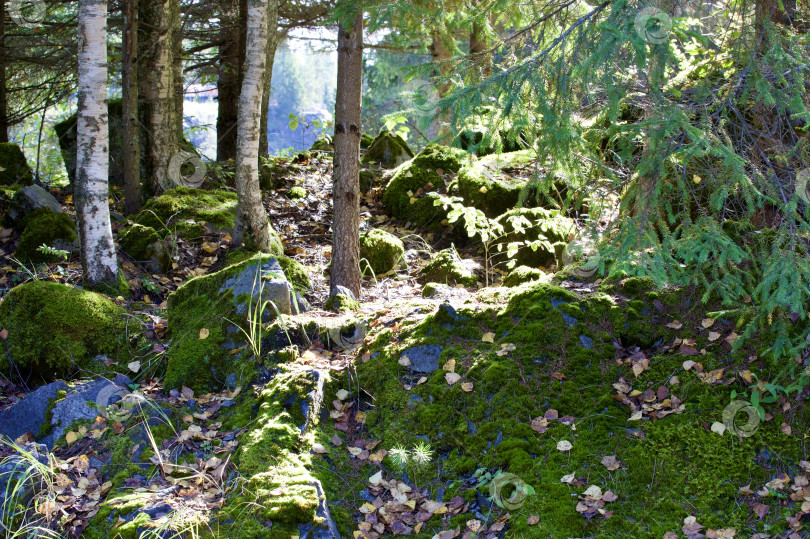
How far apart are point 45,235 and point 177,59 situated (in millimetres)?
4754

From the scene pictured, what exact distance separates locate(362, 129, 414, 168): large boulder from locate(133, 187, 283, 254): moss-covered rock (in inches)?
126

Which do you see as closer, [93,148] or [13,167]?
[93,148]

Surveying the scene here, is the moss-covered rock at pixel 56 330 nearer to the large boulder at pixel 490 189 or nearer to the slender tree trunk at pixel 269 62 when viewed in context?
the large boulder at pixel 490 189

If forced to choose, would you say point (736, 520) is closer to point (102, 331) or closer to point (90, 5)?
point (102, 331)

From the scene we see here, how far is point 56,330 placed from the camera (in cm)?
496

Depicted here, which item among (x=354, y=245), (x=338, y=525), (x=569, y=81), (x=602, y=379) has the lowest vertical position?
(x=338, y=525)

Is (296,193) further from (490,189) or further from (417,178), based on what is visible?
(490,189)

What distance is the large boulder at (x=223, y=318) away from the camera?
4578 mm

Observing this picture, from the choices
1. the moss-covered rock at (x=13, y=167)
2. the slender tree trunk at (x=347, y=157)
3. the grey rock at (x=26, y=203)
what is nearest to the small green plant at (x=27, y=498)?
the slender tree trunk at (x=347, y=157)

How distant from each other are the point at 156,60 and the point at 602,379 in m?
7.66

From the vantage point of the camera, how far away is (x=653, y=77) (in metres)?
3.65

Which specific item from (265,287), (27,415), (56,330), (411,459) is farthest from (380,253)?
(27,415)

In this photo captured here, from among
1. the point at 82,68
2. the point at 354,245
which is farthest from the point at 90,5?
the point at 354,245

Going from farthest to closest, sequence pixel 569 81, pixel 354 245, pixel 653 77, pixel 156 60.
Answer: pixel 156 60
pixel 354 245
pixel 569 81
pixel 653 77
